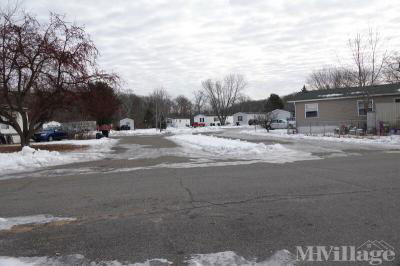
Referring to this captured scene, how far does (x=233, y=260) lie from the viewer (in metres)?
4.41

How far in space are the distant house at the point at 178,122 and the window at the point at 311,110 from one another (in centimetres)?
7702

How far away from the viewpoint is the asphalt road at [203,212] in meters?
4.96

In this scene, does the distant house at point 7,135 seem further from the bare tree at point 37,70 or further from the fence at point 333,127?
the fence at point 333,127

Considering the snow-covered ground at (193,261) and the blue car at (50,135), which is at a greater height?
the blue car at (50,135)

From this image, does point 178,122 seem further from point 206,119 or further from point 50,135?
point 50,135

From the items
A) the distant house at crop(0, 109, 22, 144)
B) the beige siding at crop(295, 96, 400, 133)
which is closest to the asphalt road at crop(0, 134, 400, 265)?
the beige siding at crop(295, 96, 400, 133)

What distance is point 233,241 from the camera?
5.05 m

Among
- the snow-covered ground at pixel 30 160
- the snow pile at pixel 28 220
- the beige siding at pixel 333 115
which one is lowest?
the snow pile at pixel 28 220

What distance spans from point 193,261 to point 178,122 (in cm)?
11469

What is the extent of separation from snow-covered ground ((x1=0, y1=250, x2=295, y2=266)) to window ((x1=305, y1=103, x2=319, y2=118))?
3357 cm

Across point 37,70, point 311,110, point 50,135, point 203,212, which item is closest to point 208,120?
point 311,110

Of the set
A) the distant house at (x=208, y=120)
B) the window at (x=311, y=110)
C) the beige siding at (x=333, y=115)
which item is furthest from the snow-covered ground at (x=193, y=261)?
the distant house at (x=208, y=120)

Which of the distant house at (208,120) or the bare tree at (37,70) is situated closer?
the bare tree at (37,70)

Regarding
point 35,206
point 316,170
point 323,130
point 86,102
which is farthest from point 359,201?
point 323,130
